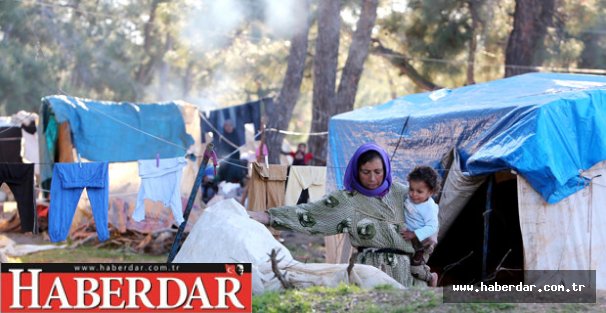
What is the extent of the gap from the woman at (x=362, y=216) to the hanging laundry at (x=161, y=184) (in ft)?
17.5

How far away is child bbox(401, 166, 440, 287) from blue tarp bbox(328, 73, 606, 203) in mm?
2584

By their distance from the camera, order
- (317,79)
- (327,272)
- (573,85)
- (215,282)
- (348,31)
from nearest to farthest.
Answer: (215,282), (327,272), (573,85), (317,79), (348,31)

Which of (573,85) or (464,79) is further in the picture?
(464,79)

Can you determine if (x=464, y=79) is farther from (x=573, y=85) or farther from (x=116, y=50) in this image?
(x=116, y=50)

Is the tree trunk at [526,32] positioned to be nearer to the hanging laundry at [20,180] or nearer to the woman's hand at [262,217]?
the hanging laundry at [20,180]

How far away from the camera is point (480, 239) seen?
1173 cm

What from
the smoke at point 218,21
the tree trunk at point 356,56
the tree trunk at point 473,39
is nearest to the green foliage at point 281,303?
the tree trunk at point 356,56

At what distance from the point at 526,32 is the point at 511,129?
1108 cm

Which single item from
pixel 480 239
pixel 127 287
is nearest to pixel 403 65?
pixel 480 239

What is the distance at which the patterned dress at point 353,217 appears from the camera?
251 inches

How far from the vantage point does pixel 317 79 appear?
18859 mm

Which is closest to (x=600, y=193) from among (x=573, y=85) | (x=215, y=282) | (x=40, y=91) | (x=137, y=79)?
(x=573, y=85)

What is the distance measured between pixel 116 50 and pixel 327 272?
126 ft

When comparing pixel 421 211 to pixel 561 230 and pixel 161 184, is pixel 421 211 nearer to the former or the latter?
pixel 561 230
